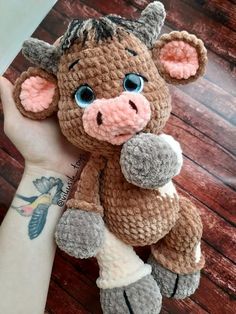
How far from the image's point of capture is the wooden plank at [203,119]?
1.08 m

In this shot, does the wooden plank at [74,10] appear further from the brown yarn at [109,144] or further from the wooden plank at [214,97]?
the brown yarn at [109,144]

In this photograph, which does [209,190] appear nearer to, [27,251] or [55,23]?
[27,251]

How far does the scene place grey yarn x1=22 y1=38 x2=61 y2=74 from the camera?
2.61ft

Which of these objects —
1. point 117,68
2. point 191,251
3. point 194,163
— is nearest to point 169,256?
point 191,251

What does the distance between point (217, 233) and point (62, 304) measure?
37cm

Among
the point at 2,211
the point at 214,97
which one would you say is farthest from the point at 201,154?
the point at 2,211

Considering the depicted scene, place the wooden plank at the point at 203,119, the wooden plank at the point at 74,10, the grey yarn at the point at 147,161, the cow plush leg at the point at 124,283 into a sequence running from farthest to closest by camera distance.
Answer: the wooden plank at the point at 74,10 → the wooden plank at the point at 203,119 → the cow plush leg at the point at 124,283 → the grey yarn at the point at 147,161

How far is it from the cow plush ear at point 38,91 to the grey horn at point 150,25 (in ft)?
0.54

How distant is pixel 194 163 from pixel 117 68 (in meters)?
0.41

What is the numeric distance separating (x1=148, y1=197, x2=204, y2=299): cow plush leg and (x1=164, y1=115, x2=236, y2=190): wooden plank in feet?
0.70

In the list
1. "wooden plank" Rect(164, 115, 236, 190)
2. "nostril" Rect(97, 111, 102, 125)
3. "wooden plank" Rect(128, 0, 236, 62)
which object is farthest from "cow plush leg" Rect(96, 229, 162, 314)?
"wooden plank" Rect(128, 0, 236, 62)

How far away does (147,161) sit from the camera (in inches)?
27.6

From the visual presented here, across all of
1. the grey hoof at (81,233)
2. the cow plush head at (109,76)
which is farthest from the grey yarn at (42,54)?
the grey hoof at (81,233)

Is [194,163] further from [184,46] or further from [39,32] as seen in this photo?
[39,32]
